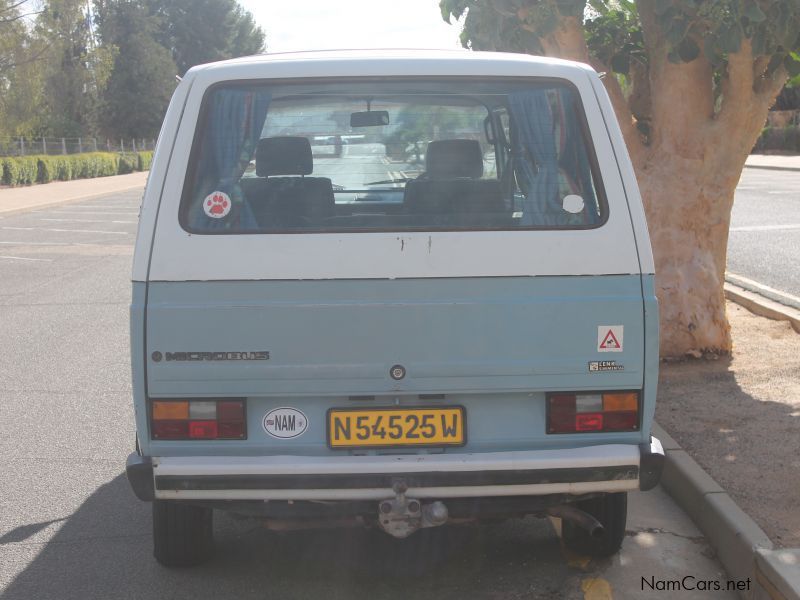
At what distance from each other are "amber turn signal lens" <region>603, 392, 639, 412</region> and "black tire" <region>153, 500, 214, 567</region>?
1.62 meters

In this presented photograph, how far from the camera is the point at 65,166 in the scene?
47812mm

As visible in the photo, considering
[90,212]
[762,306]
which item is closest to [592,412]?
[762,306]

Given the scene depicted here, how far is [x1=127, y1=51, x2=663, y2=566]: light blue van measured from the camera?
3920 millimetres

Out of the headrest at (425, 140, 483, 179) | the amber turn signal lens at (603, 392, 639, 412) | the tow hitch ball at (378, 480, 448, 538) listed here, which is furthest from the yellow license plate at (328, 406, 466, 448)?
the headrest at (425, 140, 483, 179)

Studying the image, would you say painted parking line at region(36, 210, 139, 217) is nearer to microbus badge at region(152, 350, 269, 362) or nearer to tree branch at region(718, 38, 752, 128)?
tree branch at region(718, 38, 752, 128)

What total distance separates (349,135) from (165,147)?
749mm

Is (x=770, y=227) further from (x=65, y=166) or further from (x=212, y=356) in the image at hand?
(x=65, y=166)

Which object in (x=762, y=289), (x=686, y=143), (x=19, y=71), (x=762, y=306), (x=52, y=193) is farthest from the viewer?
(x=19, y=71)

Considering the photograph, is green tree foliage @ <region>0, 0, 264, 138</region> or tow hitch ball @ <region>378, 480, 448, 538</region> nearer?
tow hitch ball @ <region>378, 480, 448, 538</region>

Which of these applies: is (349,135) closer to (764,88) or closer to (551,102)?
(551,102)

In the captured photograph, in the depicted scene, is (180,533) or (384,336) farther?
(180,533)

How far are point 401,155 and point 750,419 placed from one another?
3.12m

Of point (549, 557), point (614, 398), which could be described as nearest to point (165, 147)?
point (614, 398)

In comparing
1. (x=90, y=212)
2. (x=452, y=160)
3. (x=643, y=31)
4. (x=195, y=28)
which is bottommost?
(x=90, y=212)
